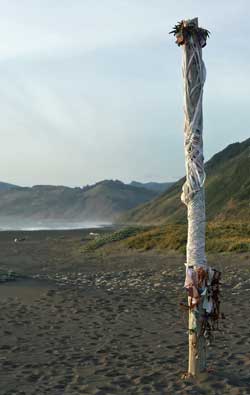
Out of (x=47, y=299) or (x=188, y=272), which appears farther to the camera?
(x=47, y=299)

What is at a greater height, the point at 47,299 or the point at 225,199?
the point at 225,199

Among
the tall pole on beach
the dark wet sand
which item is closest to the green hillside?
the dark wet sand

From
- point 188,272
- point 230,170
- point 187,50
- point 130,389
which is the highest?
point 230,170

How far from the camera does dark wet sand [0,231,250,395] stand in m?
8.48

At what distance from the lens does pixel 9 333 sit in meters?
12.4

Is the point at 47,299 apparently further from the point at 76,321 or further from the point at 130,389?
the point at 130,389

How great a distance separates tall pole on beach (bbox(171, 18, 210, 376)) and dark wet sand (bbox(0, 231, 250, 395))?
85cm

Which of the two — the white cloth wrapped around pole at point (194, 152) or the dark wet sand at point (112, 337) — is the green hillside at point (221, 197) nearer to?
Result: the dark wet sand at point (112, 337)

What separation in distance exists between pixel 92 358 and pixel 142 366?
1.19 metres

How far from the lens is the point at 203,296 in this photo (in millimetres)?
8047

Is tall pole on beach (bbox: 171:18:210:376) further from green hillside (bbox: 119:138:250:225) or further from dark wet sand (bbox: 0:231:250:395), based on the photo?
green hillside (bbox: 119:138:250:225)

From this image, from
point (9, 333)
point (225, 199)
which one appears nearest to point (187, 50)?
point (9, 333)

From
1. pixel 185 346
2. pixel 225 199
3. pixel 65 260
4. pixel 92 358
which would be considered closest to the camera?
pixel 92 358

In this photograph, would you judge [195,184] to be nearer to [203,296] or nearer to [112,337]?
[203,296]
